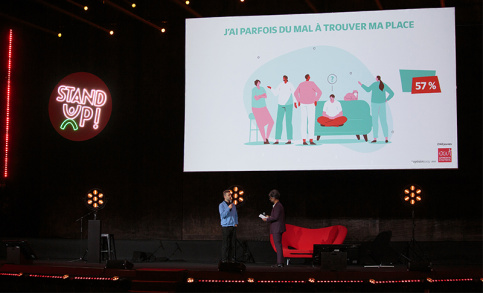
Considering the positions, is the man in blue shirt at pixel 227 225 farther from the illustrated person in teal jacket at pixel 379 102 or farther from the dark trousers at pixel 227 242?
the illustrated person in teal jacket at pixel 379 102

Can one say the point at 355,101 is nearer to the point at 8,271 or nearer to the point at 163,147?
the point at 163,147

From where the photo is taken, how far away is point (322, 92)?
35.0 ft

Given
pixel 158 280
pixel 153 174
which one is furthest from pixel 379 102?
pixel 158 280

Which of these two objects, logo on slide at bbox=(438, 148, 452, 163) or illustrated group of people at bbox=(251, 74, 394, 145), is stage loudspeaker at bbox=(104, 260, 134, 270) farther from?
logo on slide at bbox=(438, 148, 452, 163)

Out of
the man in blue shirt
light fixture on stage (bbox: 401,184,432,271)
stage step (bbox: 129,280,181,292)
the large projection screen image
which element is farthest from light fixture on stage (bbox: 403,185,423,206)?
stage step (bbox: 129,280,181,292)

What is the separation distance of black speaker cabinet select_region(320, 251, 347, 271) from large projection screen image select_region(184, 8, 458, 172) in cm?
213

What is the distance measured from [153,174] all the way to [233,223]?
→ 2.26m

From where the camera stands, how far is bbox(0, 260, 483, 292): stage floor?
7.95 m

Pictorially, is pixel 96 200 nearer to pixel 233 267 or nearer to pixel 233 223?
pixel 233 223

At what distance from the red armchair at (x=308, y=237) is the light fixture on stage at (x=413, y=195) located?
1.26m

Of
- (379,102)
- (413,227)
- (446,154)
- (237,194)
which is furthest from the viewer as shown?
(237,194)

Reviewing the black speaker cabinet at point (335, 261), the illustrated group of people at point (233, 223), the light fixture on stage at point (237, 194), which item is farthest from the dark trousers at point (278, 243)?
the black speaker cabinet at point (335, 261)

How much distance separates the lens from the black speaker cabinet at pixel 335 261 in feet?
28.8

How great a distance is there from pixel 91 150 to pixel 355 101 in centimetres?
550
